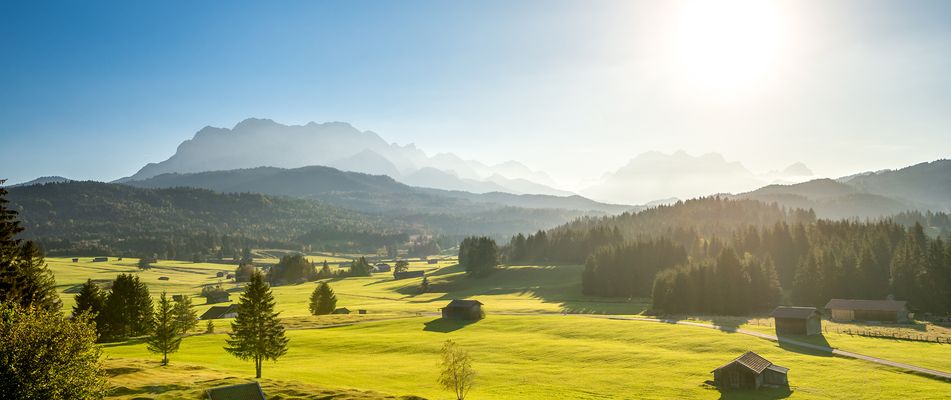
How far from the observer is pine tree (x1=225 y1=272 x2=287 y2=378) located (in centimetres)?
5991

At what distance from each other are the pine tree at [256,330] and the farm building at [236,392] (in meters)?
12.3

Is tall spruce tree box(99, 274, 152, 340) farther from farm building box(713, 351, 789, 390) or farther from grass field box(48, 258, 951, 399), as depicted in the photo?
farm building box(713, 351, 789, 390)

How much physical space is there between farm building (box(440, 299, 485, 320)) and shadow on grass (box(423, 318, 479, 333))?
5.24 feet

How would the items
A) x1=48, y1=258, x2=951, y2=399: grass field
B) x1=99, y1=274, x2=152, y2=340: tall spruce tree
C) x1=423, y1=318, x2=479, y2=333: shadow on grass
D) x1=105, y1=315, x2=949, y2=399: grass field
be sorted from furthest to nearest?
x1=423, y1=318, x2=479, y2=333: shadow on grass → x1=99, y1=274, x2=152, y2=340: tall spruce tree → x1=105, y1=315, x2=949, y2=399: grass field → x1=48, y1=258, x2=951, y2=399: grass field

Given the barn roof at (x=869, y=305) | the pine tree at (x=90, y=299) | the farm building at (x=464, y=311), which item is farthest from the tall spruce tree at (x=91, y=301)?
the barn roof at (x=869, y=305)

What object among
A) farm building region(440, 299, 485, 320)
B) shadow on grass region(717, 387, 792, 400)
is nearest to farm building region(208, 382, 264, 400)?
shadow on grass region(717, 387, 792, 400)

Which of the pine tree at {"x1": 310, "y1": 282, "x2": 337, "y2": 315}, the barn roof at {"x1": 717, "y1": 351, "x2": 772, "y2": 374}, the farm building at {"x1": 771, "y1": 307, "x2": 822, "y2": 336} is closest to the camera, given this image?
the barn roof at {"x1": 717, "y1": 351, "x2": 772, "y2": 374}

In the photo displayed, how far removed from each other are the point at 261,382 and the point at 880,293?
5023 inches

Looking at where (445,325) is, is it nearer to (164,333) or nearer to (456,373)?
(164,333)

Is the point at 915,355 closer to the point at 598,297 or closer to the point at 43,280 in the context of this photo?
the point at 598,297

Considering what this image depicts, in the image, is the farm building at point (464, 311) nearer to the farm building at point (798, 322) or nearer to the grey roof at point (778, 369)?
the farm building at point (798, 322)

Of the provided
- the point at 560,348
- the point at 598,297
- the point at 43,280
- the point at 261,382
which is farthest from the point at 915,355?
the point at 43,280

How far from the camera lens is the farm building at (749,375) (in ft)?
185

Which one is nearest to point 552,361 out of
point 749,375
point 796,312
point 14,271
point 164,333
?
point 749,375
